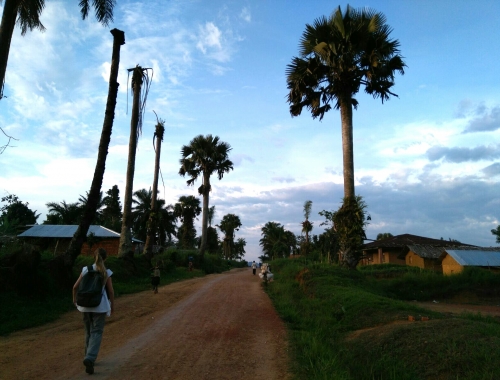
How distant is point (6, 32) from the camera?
1120 cm

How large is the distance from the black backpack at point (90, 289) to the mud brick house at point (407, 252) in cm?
2372

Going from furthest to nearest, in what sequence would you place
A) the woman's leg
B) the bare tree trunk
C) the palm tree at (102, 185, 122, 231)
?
the palm tree at (102, 185, 122, 231) → the bare tree trunk → the woman's leg

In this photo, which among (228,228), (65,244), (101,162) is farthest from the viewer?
(228,228)

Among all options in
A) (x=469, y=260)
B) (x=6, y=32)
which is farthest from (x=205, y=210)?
(x=6, y=32)

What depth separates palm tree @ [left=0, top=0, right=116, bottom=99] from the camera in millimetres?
11172

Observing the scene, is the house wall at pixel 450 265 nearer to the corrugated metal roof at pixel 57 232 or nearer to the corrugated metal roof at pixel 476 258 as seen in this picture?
the corrugated metal roof at pixel 476 258

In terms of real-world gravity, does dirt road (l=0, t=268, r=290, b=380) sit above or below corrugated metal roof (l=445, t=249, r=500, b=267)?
below

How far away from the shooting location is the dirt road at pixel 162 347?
5320 millimetres

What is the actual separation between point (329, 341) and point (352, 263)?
9696 millimetres

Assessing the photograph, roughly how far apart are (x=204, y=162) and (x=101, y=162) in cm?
2515

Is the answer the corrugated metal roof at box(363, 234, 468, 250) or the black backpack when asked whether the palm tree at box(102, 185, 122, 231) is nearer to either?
the corrugated metal roof at box(363, 234, 468, 250)

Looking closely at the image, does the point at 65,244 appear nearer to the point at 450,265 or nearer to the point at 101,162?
the point at 101,162

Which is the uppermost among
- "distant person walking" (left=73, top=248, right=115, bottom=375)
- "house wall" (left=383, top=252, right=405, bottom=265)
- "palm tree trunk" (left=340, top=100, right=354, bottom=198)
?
"palm tree trunk" (left=340, top=100, right=354, bottom=198)

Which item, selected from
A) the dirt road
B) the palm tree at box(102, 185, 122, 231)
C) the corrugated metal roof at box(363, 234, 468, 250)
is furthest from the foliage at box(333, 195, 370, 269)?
the palm tree at box(102, 185, 122, 231)
